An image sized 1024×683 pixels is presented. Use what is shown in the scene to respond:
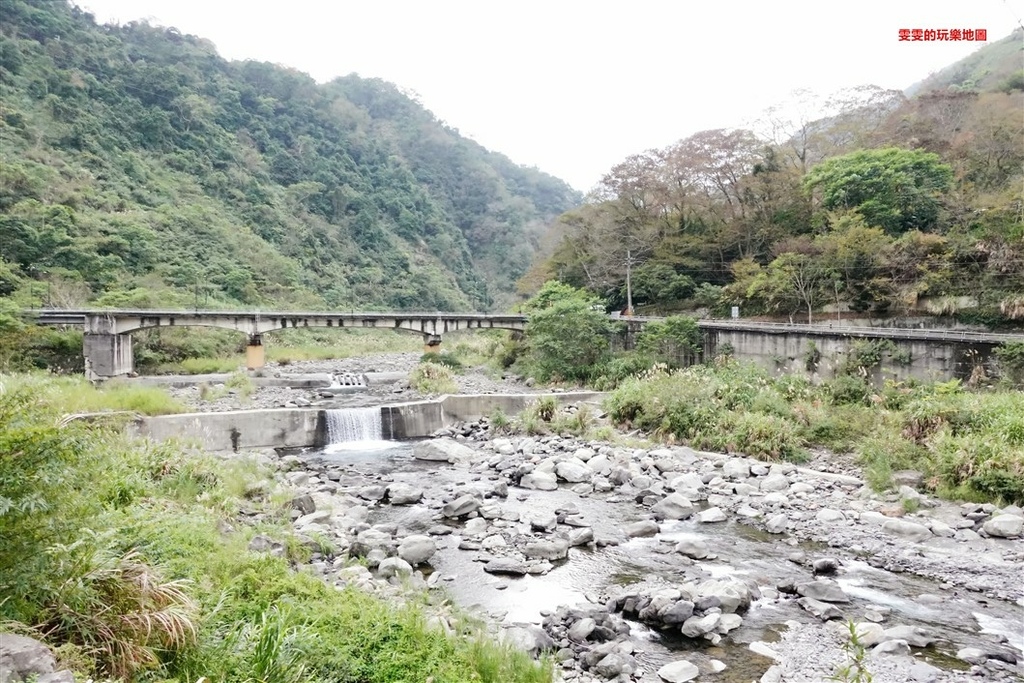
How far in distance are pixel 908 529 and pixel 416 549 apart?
781cm

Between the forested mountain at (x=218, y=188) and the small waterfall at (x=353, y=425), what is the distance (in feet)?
65.6

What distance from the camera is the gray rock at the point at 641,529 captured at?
10.0m

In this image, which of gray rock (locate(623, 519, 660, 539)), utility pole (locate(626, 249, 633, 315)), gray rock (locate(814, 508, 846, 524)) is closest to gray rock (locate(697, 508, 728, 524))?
gray rock (locate(623, 519, 660, 539))

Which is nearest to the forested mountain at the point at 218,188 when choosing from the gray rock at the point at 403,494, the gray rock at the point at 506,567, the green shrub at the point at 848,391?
the gray rock at the point at 403,494

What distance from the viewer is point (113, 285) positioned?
112 ft

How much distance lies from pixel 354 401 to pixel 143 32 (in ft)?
230

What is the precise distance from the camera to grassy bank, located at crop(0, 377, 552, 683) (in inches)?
149

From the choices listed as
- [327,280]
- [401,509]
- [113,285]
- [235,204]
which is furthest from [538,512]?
[235,204]

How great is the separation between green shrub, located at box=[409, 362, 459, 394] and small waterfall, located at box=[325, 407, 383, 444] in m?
6.16

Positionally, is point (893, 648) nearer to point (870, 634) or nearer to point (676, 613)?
point (870, 634)

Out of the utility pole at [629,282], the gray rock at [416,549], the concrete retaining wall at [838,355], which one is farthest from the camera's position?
the utility pole at [629,282]

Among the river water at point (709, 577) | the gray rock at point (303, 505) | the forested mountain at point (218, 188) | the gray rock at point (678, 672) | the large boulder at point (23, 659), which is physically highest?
the forested mountain at point (218, 188)

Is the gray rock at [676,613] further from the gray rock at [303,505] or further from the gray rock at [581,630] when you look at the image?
the gray rock at [303,505]

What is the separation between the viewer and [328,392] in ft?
83.1
